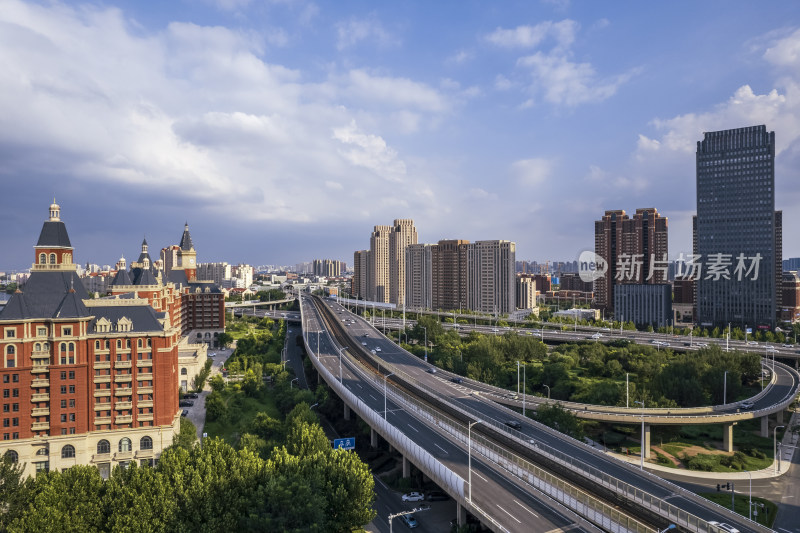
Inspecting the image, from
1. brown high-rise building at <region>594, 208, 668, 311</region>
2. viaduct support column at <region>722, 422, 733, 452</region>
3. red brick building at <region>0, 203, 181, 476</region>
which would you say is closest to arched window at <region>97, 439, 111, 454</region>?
red brick building at <region>0, 203, 181, 476</region>

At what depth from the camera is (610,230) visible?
580 feet

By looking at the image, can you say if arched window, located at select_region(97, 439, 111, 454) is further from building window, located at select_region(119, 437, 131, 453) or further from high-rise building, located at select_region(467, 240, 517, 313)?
high-rise building, located at select_region(467, 240, 517, 313)

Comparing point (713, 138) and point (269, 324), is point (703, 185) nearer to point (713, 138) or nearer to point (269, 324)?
point (713, 138)

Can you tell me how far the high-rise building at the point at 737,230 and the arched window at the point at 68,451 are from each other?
490 ft

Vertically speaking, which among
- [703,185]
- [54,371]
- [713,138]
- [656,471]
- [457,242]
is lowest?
[656,471]

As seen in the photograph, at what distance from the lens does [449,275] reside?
185 m

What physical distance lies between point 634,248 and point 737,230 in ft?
132

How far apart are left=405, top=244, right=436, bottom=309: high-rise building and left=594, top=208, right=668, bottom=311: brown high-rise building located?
64.7 metres

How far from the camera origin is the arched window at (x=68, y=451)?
162ft

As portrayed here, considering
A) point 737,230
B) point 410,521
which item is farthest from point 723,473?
point 737,230

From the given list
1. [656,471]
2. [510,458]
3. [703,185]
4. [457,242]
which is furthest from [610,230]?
[510,458]

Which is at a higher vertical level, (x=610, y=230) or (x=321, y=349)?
(x=610, y=230)

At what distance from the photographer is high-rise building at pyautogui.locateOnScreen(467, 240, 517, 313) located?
6599 inches

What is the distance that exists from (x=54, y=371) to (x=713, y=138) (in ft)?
522
